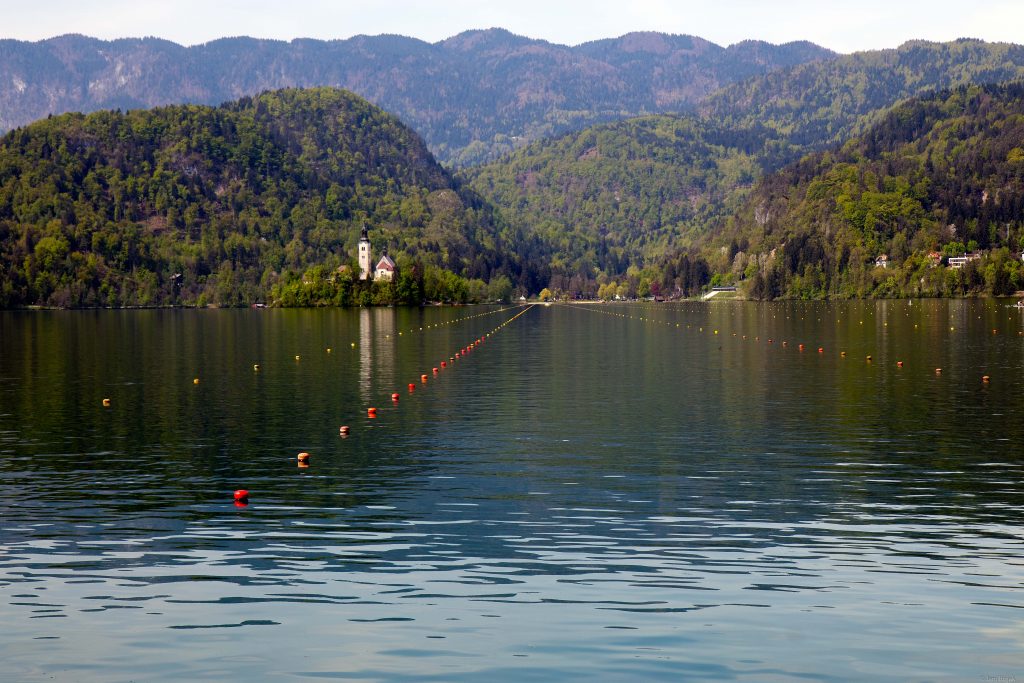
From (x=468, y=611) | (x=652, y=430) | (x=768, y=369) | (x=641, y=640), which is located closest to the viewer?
(x=641, y=640)

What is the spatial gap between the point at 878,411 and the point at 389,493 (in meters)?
33.0

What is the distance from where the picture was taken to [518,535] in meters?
33.6

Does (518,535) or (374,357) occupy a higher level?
(374,357)

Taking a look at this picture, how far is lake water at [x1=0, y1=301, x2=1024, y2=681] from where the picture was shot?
936 inches

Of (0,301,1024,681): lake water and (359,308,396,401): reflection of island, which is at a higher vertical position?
(359,308,396,401): reflection of island

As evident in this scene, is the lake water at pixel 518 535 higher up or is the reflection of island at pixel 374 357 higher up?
the reflection of island at pixel 374 357

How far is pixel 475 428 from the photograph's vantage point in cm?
5778

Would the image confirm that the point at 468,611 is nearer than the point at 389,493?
Yes

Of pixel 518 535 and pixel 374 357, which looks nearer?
pixel 518 535

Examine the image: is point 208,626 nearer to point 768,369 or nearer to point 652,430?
point 652,430

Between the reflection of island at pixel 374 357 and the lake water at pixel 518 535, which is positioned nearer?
the lake water at pixel 518 535

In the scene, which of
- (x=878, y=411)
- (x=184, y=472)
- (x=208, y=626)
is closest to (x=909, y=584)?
(x=208, y=626)

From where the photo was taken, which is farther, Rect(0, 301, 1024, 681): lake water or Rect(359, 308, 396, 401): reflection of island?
Rect(359, 308, 396, 401): reflection of island

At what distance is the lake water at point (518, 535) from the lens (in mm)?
23781
